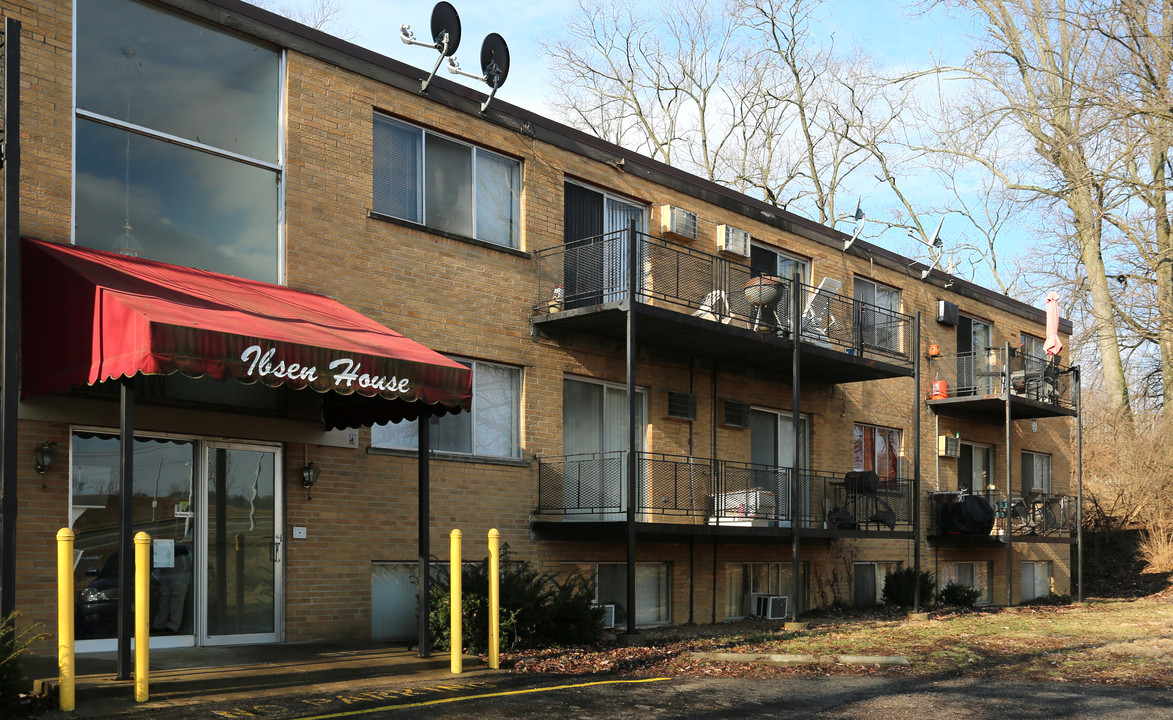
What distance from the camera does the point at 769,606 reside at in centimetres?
1845

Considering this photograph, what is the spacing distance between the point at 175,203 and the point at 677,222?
27.4 feet

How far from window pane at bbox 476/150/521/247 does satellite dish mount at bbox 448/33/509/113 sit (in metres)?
0.85

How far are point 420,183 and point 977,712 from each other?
9.21 metres

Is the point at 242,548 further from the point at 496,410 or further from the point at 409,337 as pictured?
the point at 496,410

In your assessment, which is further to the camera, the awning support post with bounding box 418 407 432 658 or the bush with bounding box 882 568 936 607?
the bush with bounding box 882 568 936 607

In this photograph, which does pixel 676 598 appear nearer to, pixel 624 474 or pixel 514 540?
pixel 624 474

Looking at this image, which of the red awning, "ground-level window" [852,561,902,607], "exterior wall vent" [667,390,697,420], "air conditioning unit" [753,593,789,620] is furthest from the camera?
"ground-level window" [852,561,902,607]

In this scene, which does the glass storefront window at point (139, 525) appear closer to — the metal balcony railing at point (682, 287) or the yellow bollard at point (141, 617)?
the yellow bollard at point (141, 617)

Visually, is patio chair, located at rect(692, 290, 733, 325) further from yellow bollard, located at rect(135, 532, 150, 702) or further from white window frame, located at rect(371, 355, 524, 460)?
yellow bollard, located at rect(135, 532, 150, 702)

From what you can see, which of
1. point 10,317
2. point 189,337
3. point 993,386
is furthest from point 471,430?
point 993,386

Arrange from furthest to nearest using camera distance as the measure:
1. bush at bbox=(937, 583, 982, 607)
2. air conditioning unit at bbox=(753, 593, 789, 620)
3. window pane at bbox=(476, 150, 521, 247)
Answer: bush at bbox=(937, 583, 982, 607)
air conditioning unit at bbox=(753, 593, 789, 620)
window pane at bbox=(476, 150, 521, 247)

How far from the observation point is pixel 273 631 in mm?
11844

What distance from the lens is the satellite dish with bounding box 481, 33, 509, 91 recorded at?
47.9 feet

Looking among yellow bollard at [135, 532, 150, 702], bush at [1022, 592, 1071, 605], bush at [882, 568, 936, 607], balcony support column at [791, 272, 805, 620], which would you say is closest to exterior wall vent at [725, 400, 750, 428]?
balcony support column at [791, 272, 805, 620]
